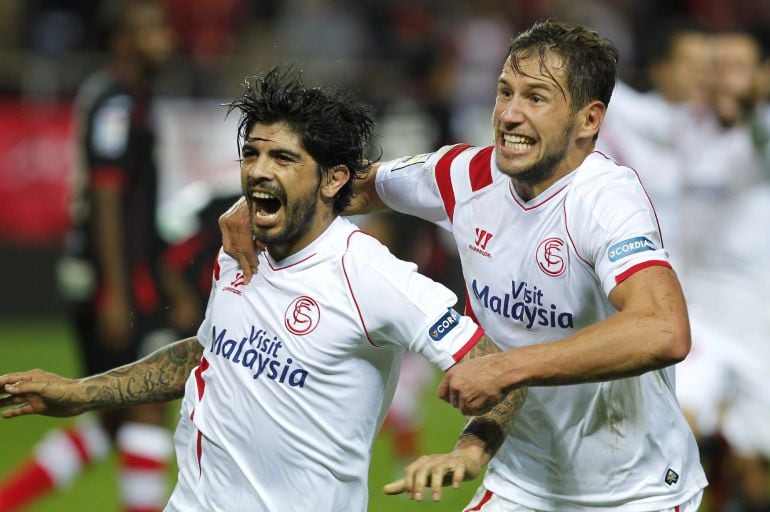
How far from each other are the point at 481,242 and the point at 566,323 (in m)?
0.37

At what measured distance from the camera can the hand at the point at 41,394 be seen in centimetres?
383

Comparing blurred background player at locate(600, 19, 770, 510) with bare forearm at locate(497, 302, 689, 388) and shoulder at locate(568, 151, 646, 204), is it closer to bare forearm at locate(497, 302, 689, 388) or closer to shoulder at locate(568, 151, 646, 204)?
shoulder at locate(568, 151, 646, 204)

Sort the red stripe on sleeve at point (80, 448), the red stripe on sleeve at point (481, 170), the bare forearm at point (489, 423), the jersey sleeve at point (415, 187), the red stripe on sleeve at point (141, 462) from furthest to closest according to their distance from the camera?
the red stripe on sleeve at point (80, 448)
the red stripe on sleeve at point (141, 462)
the jersey sleeve at point (415, 187)
the red stripe on sleeve at point (481, 170)
the bare forearm at point (489, 423)

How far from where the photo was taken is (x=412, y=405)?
300 inches

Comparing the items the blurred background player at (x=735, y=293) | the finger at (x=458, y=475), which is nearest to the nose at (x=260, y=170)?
the finger at (x=458, y=475)

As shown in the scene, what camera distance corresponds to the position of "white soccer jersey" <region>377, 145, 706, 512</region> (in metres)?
3.67

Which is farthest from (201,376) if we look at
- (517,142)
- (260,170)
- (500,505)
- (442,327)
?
(517,142)

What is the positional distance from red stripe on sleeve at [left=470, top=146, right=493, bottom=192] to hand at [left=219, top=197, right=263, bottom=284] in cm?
69

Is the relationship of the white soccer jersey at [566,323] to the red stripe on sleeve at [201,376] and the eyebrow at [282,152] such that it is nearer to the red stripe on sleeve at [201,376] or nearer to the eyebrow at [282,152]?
the eyebrow at [282,152]

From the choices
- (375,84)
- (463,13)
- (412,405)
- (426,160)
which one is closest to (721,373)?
(412,405)

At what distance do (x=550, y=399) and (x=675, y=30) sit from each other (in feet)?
13.1

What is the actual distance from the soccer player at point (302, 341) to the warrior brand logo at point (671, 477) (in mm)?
528

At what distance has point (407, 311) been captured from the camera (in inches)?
135

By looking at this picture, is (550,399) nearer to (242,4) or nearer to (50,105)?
(50,105)
